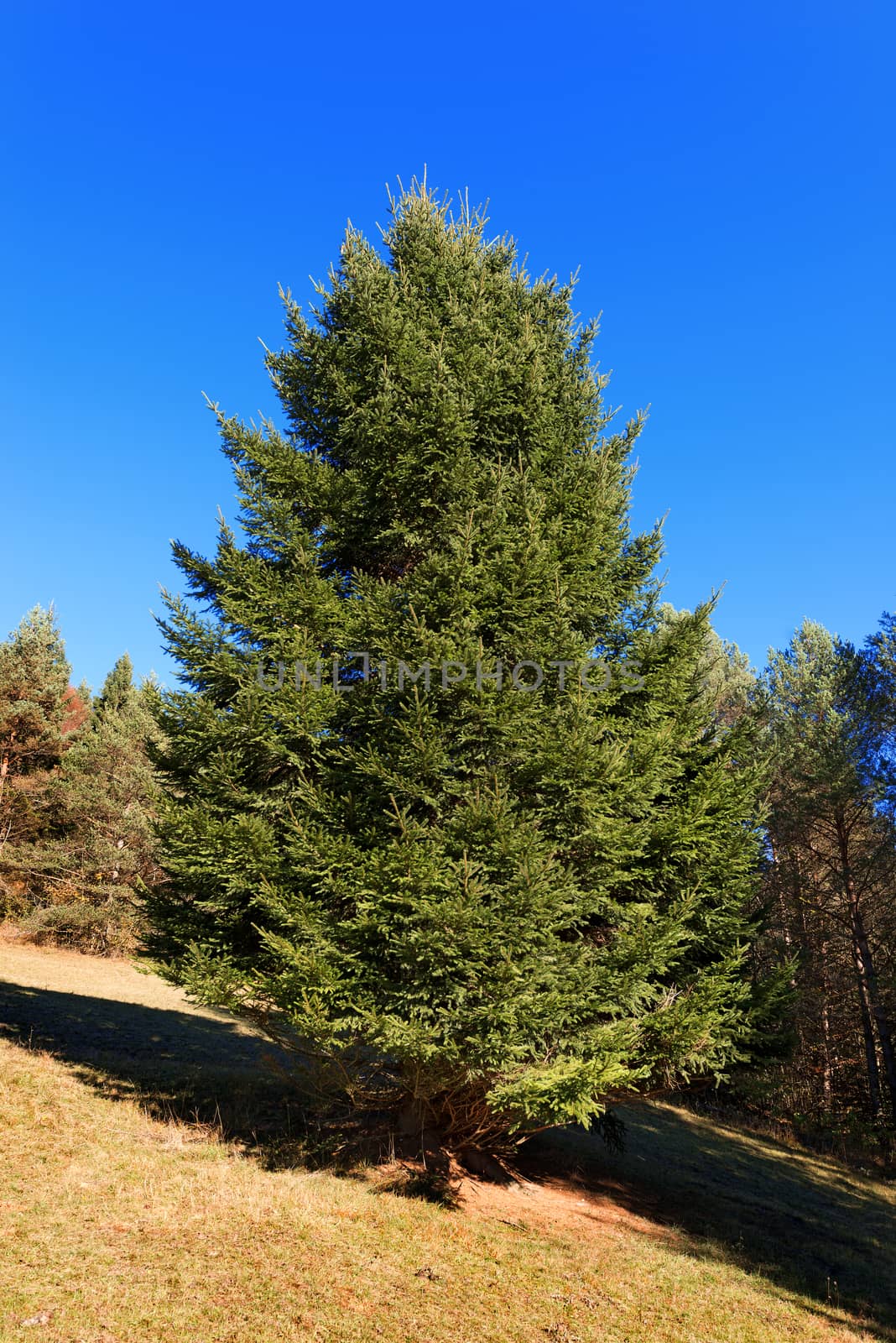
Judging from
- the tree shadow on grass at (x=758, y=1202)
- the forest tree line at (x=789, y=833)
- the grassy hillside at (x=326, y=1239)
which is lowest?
the tree shadow on grass at (x=758, y=1202)

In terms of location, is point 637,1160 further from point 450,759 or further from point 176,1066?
point 450,759

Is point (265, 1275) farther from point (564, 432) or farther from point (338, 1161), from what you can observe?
point (564, 432)

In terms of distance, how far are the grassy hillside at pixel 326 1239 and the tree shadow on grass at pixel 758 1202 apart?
63 millimetres

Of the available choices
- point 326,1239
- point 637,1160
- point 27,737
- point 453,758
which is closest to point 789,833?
point 637,1160

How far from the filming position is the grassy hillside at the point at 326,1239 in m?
5.73

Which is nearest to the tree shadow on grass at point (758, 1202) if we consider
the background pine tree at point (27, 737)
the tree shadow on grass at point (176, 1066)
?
the tree shadow on grass at point (176, 1066)

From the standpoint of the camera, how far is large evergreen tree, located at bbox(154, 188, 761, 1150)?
7512 millimetres

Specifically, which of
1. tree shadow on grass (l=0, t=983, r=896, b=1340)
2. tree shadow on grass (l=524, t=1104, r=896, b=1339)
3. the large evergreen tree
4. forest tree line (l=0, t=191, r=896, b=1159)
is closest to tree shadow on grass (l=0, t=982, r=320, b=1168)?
tree shadow on grass (l=0, t=983, r=896, b=1340)

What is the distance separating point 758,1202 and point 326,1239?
8.93m

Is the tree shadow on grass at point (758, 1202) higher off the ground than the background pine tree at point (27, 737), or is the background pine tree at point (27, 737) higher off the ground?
the background pine tree at point (27, 737)

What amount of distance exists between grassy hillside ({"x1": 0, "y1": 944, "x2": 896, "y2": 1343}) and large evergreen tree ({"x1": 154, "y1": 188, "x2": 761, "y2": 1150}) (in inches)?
51.0

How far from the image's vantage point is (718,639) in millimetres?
33188

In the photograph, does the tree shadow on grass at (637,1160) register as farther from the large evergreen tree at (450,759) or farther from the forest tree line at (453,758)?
the large evergreen tree at (450,759)

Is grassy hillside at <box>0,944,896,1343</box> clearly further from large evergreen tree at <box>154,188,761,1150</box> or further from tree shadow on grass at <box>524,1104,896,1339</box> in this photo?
large evergreen tree at <box>154,188,761,1150</box>
